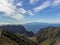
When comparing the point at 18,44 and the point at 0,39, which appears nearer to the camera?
the point at 0,39

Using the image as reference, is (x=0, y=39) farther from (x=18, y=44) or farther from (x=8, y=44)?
(x=18, y=44)

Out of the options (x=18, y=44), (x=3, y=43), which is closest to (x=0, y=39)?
(x=3, y=43)

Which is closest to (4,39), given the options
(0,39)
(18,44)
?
(0,39)

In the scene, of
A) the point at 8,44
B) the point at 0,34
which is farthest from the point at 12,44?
the point at 0,34

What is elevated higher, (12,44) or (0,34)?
(0,34)

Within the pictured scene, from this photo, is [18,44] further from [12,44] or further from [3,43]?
[3,43]

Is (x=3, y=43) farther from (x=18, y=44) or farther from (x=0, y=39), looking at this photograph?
(x=18, y=44)

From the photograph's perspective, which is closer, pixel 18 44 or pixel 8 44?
pixel 8 44
